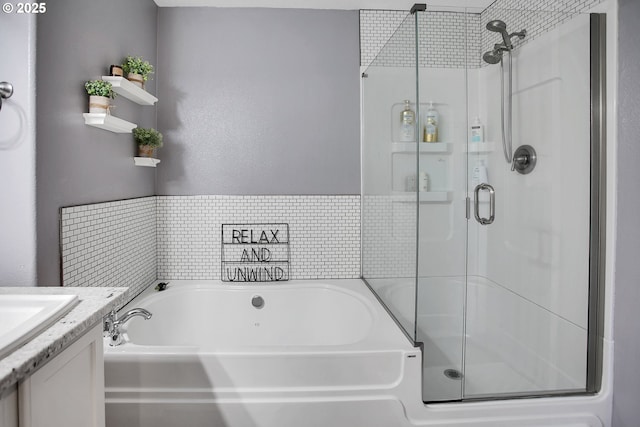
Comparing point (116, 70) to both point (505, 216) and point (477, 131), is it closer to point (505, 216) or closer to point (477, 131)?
point (477, 131)

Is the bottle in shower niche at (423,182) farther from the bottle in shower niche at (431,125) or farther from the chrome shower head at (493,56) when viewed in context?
the chrome shower head at (493,56)

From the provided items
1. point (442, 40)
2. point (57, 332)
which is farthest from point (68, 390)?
point (442, 40)

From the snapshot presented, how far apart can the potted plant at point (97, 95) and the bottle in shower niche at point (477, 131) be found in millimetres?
1699

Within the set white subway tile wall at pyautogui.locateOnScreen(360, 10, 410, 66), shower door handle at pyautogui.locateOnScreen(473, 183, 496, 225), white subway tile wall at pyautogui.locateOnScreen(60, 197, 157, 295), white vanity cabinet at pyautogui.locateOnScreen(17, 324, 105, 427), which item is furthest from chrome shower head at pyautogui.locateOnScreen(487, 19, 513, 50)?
white subway tile wall at pyautogui.locateOnScreen(60, 197, 157, 295)

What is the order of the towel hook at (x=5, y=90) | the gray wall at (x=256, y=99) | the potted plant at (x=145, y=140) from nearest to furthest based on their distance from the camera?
the towel hook at (x=5, y=90), the potted plant at (x=145, y=140), the gray wall at (x=256, y=99)

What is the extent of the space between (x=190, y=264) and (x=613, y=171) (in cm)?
253

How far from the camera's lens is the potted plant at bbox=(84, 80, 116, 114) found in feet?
5.78

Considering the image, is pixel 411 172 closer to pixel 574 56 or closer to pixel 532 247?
pixel 532 247

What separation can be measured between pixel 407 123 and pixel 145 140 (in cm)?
158

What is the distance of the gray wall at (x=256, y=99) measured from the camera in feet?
8.86

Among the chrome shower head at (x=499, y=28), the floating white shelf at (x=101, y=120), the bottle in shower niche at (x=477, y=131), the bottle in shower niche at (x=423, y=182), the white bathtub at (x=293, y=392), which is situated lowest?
the white bathtub at (x=293, y=392)

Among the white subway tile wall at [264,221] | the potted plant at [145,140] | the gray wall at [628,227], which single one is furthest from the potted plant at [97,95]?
the gray wall at [628,227]

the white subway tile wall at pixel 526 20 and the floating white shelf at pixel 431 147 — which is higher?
the white subway tile wall at pixel 526 20

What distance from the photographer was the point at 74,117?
1698 millimetres
